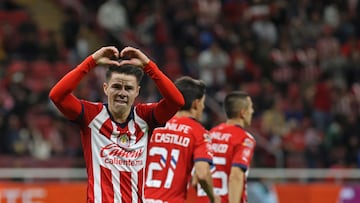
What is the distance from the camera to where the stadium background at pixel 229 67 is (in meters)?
16.5

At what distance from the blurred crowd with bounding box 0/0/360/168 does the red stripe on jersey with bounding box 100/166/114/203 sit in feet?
29.9

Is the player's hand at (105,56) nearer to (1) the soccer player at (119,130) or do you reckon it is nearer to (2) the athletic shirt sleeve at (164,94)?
(1) the soccer player at (119,130)

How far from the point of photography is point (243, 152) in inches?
376

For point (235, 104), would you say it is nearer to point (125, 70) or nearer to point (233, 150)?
point (233, 150)

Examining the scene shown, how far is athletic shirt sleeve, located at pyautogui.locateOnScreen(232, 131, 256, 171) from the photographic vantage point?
372 inches

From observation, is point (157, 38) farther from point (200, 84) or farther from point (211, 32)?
point (200, 84)

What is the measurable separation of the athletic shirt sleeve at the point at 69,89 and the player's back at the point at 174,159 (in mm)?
2076

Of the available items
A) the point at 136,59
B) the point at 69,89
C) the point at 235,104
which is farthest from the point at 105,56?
the point at 235,104

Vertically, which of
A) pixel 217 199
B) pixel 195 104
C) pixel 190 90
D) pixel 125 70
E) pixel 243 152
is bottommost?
pixel 217 199

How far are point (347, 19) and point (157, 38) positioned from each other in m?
4.85

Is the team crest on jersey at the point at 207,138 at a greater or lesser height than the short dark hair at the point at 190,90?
lesser

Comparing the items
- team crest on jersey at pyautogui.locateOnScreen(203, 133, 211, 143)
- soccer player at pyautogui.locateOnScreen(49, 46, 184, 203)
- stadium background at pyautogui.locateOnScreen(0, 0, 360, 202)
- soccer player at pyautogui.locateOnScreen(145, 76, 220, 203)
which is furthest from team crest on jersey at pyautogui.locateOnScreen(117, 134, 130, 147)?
stadium background at pyautogui.locateOnScreen(0, 0, 360, 202)

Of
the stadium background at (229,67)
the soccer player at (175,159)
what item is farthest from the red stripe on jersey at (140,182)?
the stadium background at (229,67)

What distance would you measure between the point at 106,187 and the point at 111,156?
0.74ft
